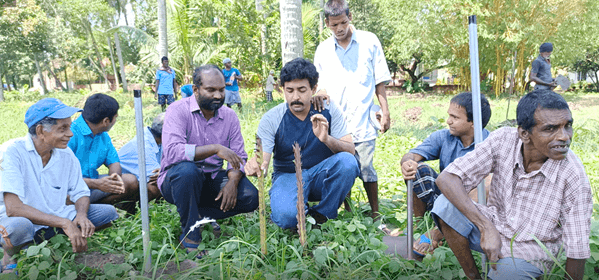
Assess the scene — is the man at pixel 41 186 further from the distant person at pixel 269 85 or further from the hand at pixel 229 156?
the distant person at pixel 269 85

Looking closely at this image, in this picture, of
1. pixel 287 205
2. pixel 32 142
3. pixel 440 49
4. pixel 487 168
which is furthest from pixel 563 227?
pixel 440 49

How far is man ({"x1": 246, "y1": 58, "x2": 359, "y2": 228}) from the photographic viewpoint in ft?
9.78

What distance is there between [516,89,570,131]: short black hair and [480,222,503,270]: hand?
509 millimetres

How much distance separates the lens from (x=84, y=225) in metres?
2.68

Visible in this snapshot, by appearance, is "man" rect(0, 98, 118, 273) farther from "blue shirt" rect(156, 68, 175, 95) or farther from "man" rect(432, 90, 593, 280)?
"blue shirt" rect(156, 68, 175, 95)

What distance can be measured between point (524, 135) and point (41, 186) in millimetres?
2803

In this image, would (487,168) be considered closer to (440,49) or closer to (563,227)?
(563,227)

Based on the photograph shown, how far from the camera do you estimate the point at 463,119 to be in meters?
2.88

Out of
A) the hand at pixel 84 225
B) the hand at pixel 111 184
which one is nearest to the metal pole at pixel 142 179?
the hand at pixel 84 225

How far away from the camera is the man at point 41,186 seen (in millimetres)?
2523

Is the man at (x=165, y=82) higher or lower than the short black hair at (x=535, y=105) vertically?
higher

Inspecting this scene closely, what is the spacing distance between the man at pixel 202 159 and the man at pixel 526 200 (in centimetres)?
147

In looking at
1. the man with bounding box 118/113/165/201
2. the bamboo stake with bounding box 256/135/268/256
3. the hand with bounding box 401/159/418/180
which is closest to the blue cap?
the man with bounding box 118/113/165/201

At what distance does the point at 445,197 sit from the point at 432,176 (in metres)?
0.69
